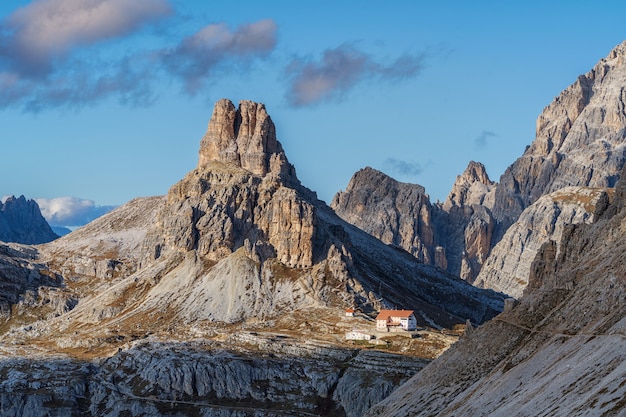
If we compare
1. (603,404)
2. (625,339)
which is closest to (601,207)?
(625,339)

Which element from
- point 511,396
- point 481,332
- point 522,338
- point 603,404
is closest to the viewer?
point 603,404

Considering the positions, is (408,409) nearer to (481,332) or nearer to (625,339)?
(481,332)

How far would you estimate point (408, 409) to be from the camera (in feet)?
537

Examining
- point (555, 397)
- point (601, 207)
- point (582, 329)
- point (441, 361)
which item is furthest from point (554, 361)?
point (601, 207)

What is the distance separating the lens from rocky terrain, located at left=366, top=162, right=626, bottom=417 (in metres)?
119

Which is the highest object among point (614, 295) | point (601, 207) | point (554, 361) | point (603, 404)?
point (601, 207)

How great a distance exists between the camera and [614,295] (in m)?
139

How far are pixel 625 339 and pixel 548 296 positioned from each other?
114 feet

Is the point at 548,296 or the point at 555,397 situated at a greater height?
the point at 548,296

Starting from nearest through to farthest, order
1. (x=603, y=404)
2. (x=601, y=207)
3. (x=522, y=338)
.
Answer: (x=603, y=404), (x=522, y=338), (x=601, y=207)

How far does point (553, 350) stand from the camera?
140750 millimetres

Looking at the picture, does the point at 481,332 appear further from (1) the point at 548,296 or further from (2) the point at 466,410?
(2) the point at 466,410

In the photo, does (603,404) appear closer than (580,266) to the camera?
Yes

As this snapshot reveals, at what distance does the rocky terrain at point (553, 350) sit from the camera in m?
119
